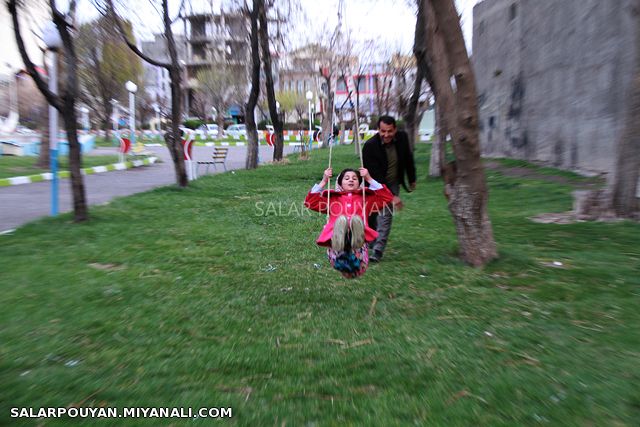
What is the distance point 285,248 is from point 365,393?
182 inches

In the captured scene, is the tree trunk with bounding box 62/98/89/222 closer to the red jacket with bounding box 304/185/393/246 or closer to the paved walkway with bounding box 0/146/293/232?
the paved walkway with bounding box 0/146/293/232

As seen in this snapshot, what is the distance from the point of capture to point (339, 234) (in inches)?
198

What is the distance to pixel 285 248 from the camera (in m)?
8.04

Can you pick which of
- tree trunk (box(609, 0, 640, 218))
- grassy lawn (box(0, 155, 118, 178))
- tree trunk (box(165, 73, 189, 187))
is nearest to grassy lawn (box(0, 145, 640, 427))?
tree trunk (box(609, 0, 640, 218))

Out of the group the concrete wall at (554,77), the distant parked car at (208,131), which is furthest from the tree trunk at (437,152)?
the distant parked car at (208,131)

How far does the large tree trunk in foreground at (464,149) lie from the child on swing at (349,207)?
3.35ft

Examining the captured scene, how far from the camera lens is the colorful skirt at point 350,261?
5.14 metres

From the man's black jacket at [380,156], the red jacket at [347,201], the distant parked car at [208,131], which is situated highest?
the distant parked car at [208,131]

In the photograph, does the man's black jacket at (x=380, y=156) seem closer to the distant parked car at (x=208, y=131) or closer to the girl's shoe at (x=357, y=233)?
the girl's shoe at (x=357, y=233)

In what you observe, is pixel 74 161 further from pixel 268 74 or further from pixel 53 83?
pixel 268 74

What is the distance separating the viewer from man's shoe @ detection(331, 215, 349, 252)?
5012 millimetres

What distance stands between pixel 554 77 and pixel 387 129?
1173 cm

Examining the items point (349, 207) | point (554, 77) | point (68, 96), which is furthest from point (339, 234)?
point (554, 77)

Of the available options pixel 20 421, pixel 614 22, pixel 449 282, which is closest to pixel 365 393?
pixel 20 421
